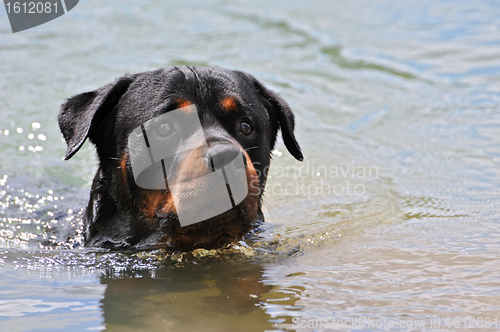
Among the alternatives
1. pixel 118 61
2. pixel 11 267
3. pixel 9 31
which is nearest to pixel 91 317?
pixel 11 267

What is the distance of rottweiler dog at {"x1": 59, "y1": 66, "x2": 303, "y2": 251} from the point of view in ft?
7.91

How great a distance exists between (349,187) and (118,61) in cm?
415

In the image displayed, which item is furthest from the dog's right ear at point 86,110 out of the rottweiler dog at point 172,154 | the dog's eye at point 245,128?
the dog's eye at point 245,128

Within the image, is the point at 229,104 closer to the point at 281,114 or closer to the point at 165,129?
the point at 165,129

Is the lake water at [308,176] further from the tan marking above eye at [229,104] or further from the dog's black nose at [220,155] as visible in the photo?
the tan marking above eye at [229,104]

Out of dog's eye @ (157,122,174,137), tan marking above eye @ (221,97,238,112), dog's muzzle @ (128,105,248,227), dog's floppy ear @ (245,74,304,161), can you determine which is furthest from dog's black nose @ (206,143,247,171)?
dog's floppy ear @ (245,74,304,161)

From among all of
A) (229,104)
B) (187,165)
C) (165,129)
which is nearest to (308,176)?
(229,104)

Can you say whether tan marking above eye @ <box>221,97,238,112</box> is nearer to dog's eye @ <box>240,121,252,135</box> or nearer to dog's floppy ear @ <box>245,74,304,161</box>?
dog's eye @ <box>240,121,252,135</box>

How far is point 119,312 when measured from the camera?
6.88 feet

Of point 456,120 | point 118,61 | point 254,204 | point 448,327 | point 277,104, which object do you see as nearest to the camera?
point 448,327

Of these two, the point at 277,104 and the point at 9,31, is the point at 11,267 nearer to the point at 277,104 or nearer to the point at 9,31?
the point at 277,104

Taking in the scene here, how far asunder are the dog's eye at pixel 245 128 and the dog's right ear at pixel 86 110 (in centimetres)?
69

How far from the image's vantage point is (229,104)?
284 centimetres

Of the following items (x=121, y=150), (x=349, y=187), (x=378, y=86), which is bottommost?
(x=349, y=187)
